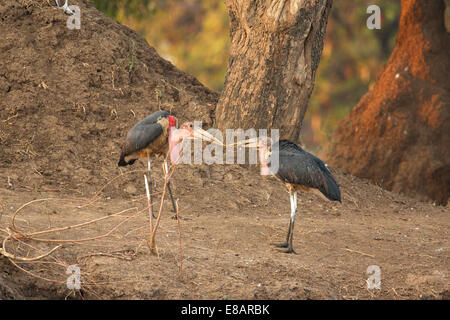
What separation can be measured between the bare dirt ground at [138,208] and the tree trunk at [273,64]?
0.57m

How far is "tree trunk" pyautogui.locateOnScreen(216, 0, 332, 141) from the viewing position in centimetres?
844

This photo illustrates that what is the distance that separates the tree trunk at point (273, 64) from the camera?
844cm

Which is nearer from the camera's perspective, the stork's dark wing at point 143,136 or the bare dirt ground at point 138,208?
the bare dirt ground at point 138,208

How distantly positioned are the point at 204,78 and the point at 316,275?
15697 mm

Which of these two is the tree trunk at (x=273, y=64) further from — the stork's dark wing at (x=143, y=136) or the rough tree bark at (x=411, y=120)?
the rough tree bark at (x=411, y=120)

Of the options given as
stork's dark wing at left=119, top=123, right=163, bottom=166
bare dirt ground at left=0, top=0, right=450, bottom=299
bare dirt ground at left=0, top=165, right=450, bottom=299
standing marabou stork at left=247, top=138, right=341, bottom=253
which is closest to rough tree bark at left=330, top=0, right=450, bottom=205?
bare dirt ground at left=0, top=0, right=450, bottom=299

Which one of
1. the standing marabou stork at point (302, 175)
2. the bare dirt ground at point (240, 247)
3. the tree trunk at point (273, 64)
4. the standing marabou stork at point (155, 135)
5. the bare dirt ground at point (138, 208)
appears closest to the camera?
the bare dirt ground at point (240, 247)

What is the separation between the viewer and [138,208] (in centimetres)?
739

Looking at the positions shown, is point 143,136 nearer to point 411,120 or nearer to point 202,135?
point 202,135

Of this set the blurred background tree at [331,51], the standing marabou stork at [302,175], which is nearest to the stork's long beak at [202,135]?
the standing marabou stork at [302,175]

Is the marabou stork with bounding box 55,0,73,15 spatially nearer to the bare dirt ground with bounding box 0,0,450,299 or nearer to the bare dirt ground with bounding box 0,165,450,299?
the bare dirt ground with bounding box 0,0,450,299

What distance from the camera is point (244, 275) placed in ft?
18.6

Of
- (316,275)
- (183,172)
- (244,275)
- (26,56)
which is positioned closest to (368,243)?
(316,275)

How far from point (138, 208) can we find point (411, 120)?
4623 mm
